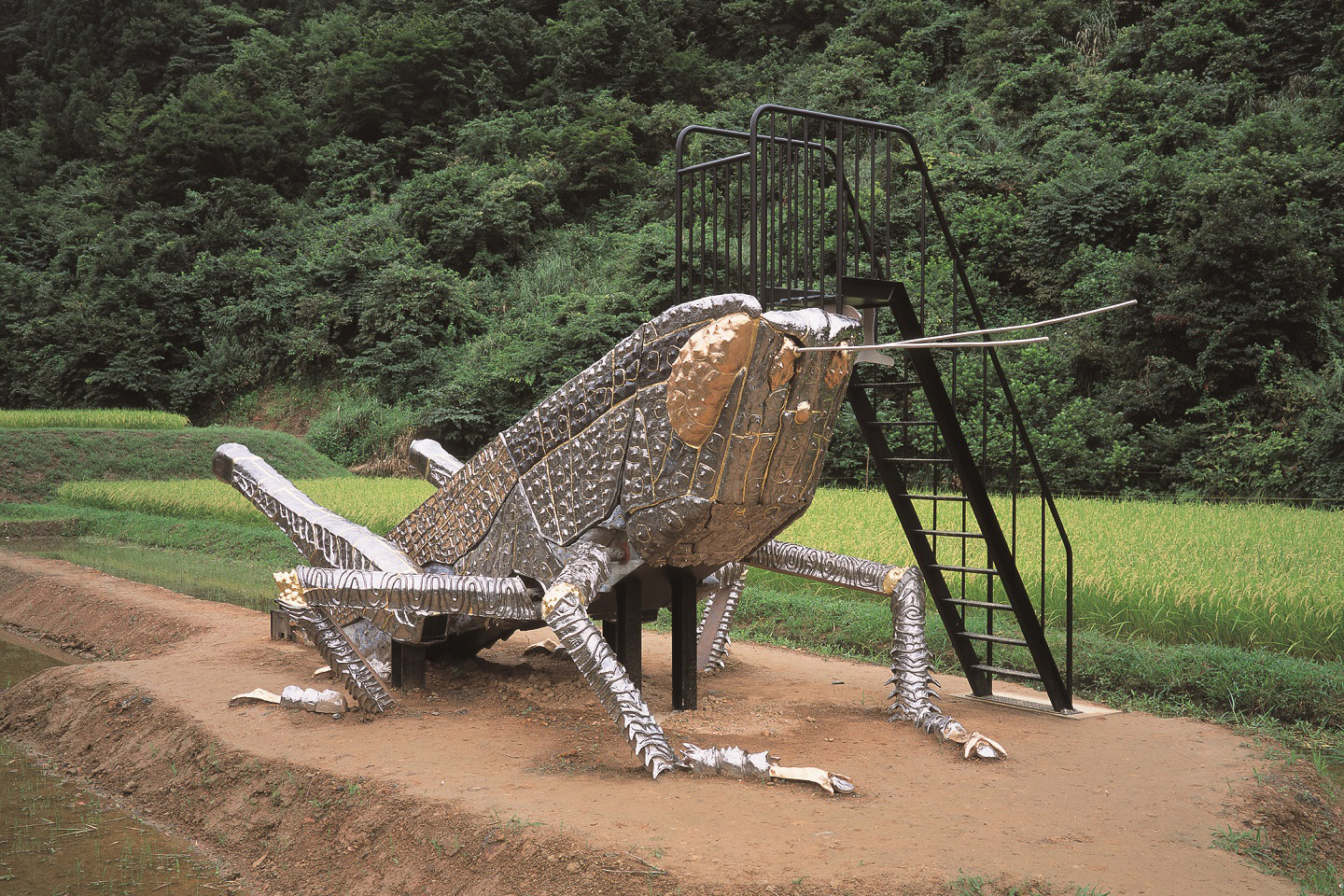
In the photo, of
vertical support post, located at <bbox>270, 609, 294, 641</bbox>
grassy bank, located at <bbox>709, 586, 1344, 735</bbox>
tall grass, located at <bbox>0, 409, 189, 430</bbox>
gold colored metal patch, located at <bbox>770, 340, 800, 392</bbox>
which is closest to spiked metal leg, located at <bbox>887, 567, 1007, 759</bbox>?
gold colored metal patch, located at <bbox>770, 340, 800, 392</bbox>

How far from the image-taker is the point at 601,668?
14.2 feet

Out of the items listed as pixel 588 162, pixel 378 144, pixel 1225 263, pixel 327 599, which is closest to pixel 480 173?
pixel 588 162

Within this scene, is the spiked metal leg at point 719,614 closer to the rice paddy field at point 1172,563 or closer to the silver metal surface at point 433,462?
the rice paddy field at point 1172,563

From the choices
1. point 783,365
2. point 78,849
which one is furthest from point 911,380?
point 78,849

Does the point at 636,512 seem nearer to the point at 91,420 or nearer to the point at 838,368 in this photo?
the point at 838,368

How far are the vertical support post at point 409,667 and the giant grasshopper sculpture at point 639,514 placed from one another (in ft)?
1.09

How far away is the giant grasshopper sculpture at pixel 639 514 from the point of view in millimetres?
4375

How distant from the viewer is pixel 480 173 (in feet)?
92.0

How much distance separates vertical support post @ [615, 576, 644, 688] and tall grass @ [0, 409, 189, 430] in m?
20.7

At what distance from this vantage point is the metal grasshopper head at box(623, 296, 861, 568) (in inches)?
172

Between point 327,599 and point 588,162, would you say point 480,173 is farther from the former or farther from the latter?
point 327,599

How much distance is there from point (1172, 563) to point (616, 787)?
5.79 m

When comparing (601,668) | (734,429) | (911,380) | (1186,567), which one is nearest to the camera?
(601,668)

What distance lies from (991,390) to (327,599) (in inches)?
508
